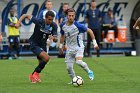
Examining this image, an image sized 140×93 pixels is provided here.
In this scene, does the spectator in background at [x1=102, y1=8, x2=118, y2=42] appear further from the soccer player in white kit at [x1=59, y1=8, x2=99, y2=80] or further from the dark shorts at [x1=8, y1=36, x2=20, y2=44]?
the soccer player in white kit at [x1=59, y1=8, x2=99, y2=80]

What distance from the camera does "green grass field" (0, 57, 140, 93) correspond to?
508 inches

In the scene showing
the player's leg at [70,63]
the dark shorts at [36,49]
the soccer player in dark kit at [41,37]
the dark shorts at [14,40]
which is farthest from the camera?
the dark shorts at [14,40]

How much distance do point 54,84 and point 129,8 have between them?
1644 centimetres

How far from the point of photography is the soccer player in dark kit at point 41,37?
1448 cm

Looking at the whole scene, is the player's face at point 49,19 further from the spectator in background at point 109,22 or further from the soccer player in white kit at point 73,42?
the spectator in background at point 109,22

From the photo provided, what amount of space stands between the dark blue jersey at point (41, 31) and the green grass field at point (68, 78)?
3.64ft

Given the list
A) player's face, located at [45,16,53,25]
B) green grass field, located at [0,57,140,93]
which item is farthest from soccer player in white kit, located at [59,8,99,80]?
green grass field, located at [0,57,140,93]

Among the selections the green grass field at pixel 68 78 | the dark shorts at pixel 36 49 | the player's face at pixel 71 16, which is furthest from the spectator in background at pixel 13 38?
the player's face at pixel 71 16

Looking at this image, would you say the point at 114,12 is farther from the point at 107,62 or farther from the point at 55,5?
the point at 107,62

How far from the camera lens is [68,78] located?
1580 centimetres

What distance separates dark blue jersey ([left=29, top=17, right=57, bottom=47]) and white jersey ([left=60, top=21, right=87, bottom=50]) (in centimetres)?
35

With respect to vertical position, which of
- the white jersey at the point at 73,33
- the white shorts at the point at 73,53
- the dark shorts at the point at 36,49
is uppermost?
the white jersey at the point at 73,33

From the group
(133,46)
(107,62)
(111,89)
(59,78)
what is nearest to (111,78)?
(59,78)

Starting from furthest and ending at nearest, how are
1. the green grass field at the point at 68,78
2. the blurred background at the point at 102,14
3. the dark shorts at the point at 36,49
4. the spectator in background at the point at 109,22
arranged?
the blurred background at the point at 102,14, the spectator in background at the point at 109,22, the dark shorts at the point at 36,49, the green grass field at the point at 68,78
